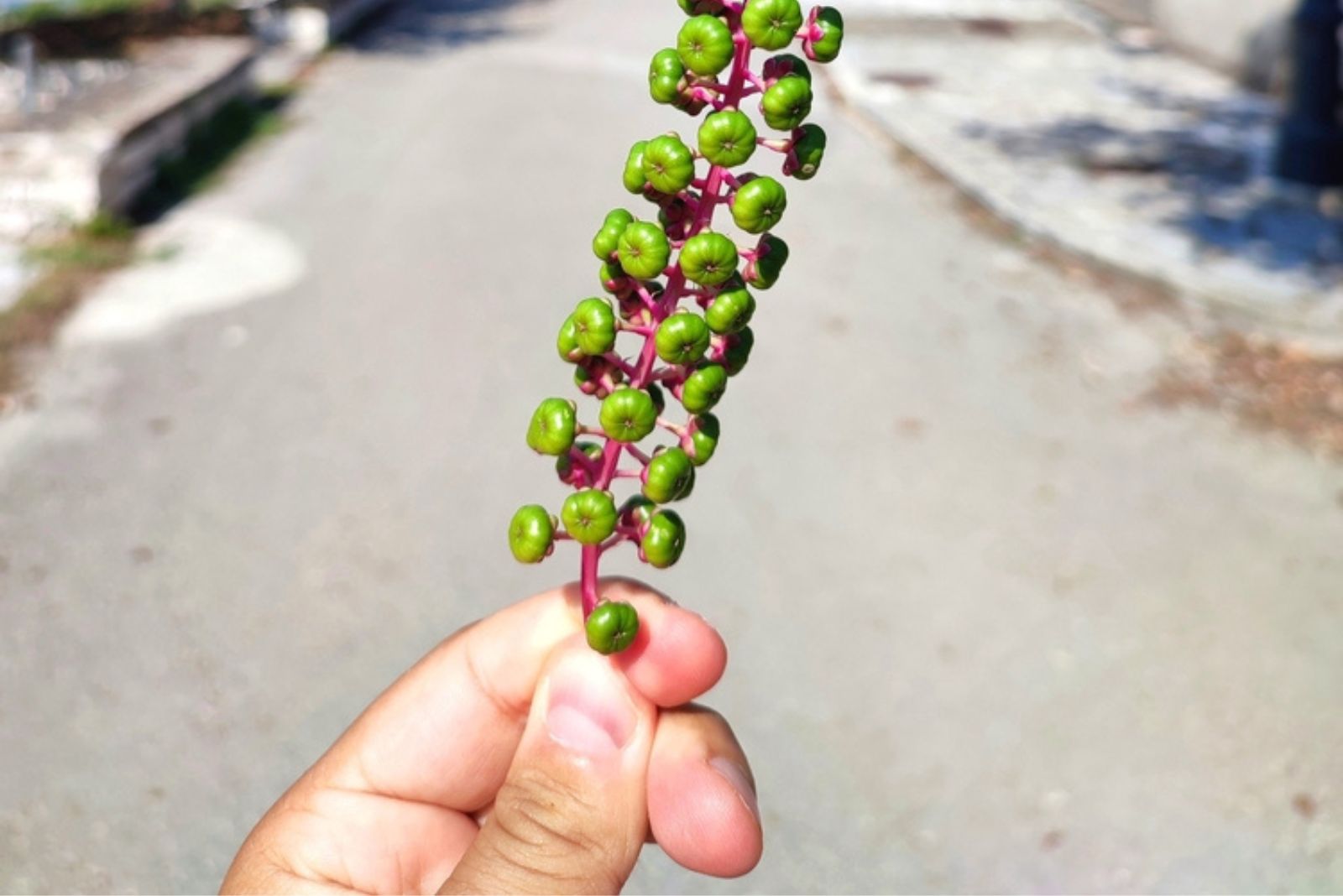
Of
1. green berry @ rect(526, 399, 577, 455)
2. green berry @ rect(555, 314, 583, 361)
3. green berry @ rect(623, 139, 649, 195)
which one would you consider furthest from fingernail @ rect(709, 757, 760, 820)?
green berry @ rect(623, 139, 649, 195)

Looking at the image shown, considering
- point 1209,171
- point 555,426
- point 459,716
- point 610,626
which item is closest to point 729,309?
point 555,426

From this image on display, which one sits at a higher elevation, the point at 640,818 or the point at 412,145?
the point at 640,818

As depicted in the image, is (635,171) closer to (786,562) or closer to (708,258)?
(708,258)

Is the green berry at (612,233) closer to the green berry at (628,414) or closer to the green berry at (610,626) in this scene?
the green berry at (628,414)

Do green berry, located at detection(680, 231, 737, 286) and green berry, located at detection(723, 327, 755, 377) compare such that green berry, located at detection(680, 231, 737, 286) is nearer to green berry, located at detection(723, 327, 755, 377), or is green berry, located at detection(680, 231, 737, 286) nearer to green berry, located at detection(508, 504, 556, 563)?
green berry, located at detection(723, 327, 755, 377)

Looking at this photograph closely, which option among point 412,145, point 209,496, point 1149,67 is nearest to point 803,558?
point 209,496

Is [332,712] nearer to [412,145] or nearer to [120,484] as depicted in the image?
[120,484]

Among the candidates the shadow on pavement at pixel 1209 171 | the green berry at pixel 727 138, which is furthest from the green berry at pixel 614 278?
the shadow on pavement at pixel 1209 171
